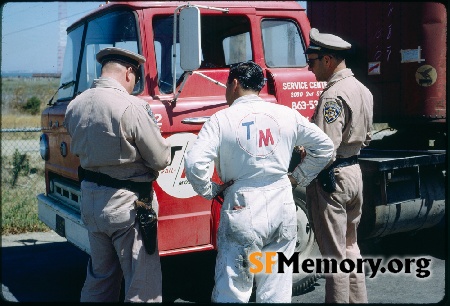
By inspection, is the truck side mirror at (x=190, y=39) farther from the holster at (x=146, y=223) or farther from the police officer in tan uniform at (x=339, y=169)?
the holster at (x=146, y=223)

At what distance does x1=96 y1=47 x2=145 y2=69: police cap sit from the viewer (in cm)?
301

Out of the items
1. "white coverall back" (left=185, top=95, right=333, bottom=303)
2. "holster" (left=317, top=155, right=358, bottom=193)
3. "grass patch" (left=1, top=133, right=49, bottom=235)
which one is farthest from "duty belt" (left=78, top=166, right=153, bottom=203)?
"grass patch" (left=1, top=133, right=49, bottom=235)

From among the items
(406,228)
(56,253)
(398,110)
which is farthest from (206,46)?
(56,253)

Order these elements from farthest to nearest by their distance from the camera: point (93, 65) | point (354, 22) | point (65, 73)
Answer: point (354, 22) → point (65, 73) → point (93, 65)

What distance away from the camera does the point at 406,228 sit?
4.67 m

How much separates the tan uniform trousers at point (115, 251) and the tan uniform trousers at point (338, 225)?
1.15 meters

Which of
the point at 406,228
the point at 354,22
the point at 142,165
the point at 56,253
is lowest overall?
the point at 56,253

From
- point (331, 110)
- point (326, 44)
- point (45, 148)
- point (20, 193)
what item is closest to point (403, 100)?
point (326, 44)

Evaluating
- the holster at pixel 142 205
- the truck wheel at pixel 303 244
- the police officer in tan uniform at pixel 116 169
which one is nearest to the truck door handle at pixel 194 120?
the police officer in tan uniform at pixel 116 169

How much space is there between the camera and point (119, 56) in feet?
10.0

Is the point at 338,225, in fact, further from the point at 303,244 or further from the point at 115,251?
the point at 115,251

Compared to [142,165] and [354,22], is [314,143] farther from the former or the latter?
[354,22]

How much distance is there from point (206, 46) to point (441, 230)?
3646 millimetres

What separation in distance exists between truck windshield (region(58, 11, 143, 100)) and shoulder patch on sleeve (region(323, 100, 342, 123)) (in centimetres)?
136
